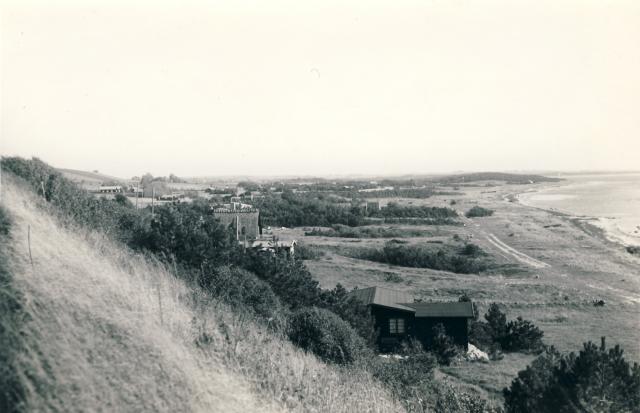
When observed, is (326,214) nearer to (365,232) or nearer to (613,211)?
(365,232)

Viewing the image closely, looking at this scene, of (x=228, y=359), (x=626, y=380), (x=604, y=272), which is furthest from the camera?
(x=604, y=272)

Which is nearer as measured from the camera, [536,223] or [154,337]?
[154,337]

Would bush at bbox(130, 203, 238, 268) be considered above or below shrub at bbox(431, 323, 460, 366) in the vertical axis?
above

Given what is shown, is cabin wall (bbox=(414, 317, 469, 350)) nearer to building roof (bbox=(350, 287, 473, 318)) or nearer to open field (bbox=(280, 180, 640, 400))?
building roof (bbox=(350, 287, 473, 318))

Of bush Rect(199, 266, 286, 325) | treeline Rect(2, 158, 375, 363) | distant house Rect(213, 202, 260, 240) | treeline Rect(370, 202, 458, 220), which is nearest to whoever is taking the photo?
bush Rect(199, 266, 286, 325)

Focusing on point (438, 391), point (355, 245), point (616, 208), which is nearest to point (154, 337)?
point (438, 391)

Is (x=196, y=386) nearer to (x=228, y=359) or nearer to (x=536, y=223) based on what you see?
(x=228, y=359)

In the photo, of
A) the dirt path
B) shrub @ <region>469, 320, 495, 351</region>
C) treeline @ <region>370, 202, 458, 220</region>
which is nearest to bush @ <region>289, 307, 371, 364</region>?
shrub @ <region>469, 320, 495, 351</region>

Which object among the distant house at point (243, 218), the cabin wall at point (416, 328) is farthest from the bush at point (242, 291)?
the distant house at point (243, 218)
